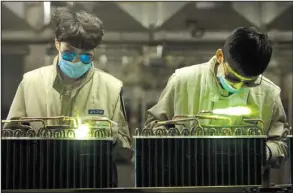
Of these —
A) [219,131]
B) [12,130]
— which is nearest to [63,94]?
[12,130]

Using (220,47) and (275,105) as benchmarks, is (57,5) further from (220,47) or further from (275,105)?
(275,105)

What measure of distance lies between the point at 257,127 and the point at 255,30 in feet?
2.42

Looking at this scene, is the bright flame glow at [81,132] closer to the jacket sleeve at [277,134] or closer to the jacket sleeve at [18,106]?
the jacket sleeve at [18,106]

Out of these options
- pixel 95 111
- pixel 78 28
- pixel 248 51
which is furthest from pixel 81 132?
pixel 248 51

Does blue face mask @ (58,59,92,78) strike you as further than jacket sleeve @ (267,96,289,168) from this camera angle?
No

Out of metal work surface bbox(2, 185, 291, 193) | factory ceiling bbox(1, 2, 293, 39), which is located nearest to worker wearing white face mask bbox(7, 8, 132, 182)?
factory ceiling bbox(1, 2, 293, 39)

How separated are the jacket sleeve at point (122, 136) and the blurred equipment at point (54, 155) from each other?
0.07 m

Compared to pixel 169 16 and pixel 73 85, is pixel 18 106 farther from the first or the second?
pixel 169 16

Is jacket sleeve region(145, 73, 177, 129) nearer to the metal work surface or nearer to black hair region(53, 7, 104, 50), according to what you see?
the metal work surface

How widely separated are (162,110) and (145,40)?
543 mm

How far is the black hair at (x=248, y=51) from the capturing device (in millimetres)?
3387

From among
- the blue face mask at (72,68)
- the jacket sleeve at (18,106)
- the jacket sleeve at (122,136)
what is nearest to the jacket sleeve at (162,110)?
the jacket sleeve at (122,136)

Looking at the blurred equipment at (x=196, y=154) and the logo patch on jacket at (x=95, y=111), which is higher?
the logo patch on jacket at (x=95, y=111)

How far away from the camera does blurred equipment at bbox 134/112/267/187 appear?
341cm
